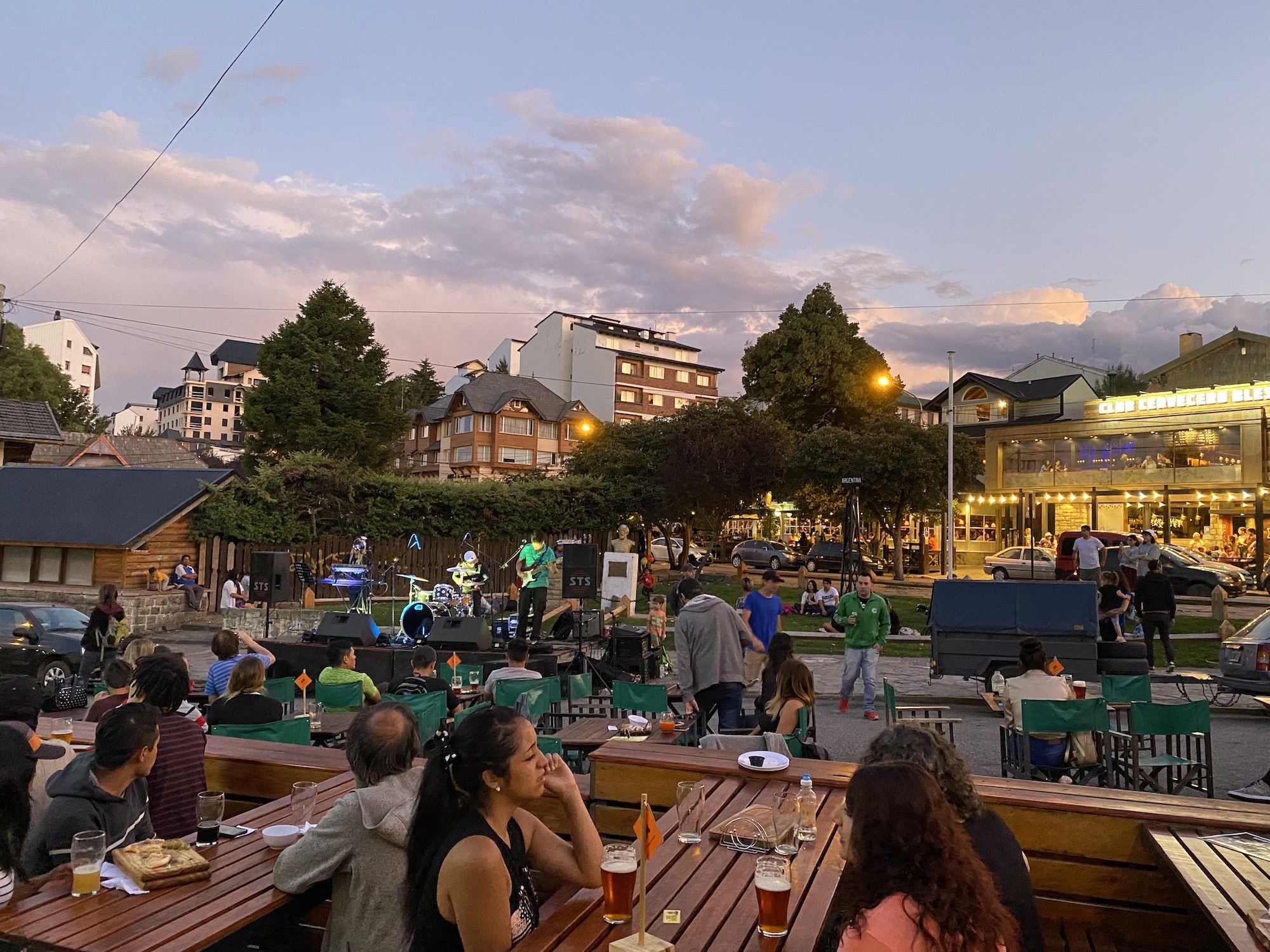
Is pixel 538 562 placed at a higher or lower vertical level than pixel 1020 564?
higher

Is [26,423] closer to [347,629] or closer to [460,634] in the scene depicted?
[347,629]

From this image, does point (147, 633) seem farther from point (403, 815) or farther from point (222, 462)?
point (222, 462)

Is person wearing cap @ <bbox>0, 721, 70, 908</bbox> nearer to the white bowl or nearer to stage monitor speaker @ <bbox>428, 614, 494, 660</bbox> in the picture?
the white bowl

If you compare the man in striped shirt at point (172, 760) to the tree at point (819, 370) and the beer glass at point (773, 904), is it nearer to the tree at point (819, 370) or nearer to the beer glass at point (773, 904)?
the beer glass at point (773, 904)

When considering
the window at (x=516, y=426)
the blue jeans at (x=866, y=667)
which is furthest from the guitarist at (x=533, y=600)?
the window at (x=516, y=426)

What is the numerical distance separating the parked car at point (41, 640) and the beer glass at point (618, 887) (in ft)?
35.9

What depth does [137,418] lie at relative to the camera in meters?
129

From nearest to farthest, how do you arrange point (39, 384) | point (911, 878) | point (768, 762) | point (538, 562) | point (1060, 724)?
point (911, 878)
point (768, 762)
point (1060, 724)
point (538, 562)
point (39, 384)

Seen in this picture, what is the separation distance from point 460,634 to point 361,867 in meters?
10.7

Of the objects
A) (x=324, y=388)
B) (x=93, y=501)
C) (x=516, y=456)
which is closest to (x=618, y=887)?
(x=93, y=501)

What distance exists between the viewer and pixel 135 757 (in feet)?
11.6

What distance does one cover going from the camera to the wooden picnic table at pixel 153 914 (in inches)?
104

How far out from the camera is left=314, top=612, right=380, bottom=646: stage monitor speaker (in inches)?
533

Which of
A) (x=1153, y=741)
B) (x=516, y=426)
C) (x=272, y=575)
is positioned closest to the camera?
(x=1153, y=741)
